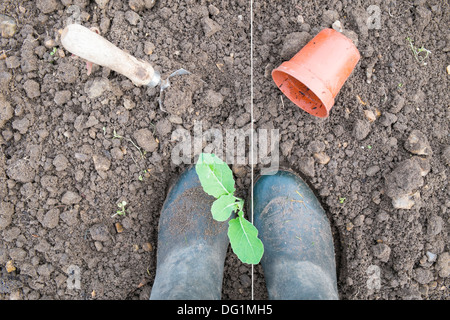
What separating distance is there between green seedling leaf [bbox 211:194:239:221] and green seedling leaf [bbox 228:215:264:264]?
2.1 inches

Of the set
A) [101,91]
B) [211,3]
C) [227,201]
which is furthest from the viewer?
[211,3]

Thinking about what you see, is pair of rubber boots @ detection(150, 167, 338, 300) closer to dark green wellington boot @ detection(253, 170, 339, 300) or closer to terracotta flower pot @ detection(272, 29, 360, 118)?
dark green wellington boot @ detection(253, 170, 339, 300)

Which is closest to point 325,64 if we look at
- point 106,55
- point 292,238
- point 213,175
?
point 213,175

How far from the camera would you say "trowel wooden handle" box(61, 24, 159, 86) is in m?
1.30

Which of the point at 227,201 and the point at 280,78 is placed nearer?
the point at 227,201

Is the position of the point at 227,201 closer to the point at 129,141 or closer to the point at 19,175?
the point at 129,141

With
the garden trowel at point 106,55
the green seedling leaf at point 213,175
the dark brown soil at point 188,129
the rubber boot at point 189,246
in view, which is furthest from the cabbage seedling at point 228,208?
the garden trowel at point 106,55

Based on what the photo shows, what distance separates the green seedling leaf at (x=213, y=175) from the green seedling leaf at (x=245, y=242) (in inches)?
6.1

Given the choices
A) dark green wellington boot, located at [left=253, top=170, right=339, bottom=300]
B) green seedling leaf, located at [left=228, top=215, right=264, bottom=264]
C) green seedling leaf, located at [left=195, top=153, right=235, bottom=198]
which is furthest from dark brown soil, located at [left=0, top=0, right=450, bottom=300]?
green seedling leaf, located at [left=228, top=215, right=264, bottom=264]

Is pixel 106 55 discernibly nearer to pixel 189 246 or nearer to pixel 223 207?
pixel 223 207

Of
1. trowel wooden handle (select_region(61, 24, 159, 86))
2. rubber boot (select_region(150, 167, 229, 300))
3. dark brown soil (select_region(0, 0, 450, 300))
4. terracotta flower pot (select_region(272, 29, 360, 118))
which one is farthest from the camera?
dark brown soil (select_region(0, 0, 450, 300))
